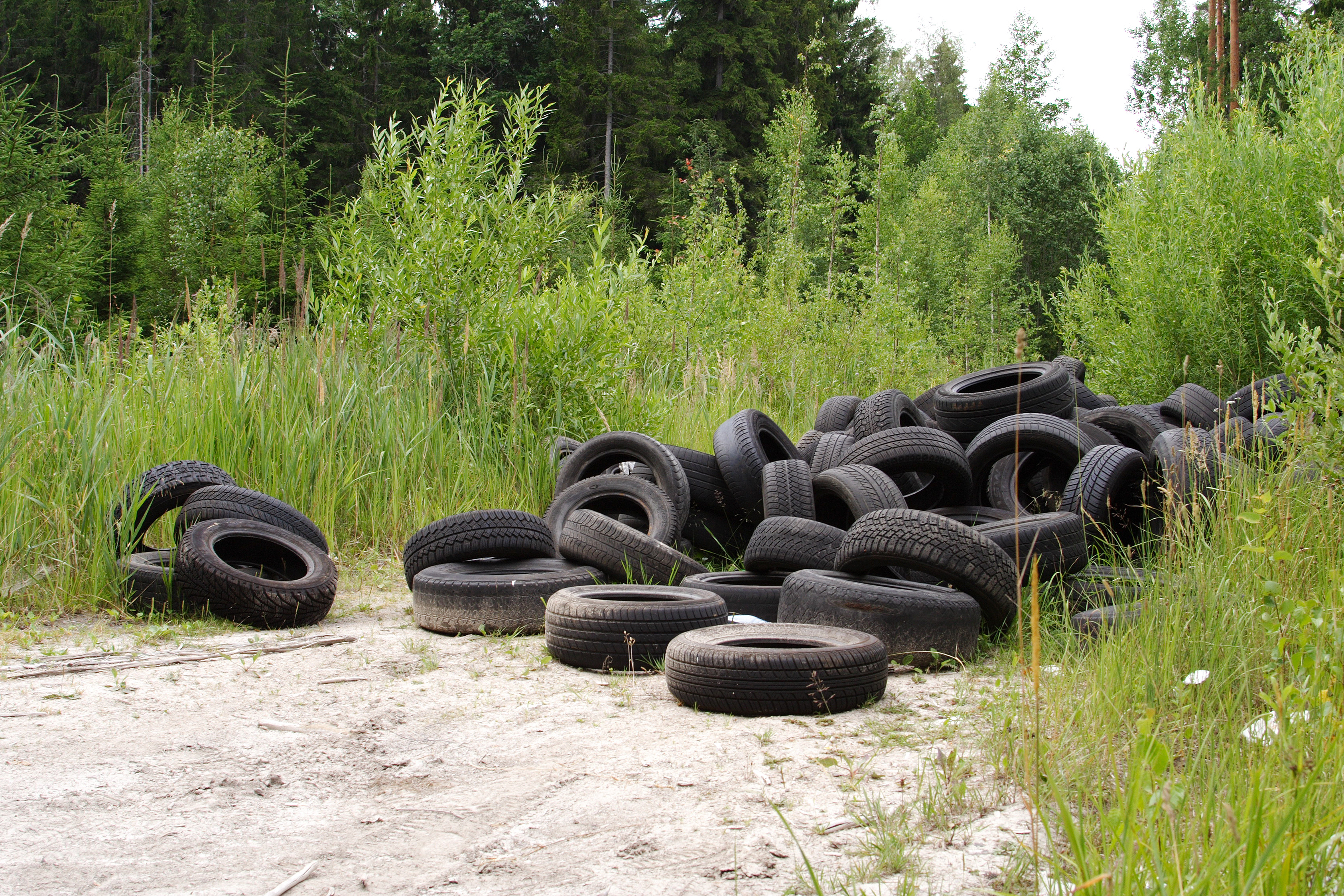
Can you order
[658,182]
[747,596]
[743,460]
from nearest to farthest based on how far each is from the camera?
[747,596], [743,460], [658,182]

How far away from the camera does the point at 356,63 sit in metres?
37.4

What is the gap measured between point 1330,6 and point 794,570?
2657cm

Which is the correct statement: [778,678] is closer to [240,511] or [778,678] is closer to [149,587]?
Result: [240,511]

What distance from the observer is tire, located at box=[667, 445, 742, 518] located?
617cm

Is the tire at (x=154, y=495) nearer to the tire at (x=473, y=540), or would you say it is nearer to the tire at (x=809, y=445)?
the tire at (x=473, y=540)

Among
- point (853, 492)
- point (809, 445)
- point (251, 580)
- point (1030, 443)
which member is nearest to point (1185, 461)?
point (1030, 443)

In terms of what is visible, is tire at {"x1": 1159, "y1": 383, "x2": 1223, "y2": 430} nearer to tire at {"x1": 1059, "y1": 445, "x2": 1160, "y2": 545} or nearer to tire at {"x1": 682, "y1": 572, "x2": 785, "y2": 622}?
tire at {"x1": 1059, "y1": 445, "x2": 1160, "y2": 545}

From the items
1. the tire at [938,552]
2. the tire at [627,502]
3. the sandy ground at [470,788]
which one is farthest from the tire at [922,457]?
the sandy ground at [470,788]

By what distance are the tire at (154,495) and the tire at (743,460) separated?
3.03 meters

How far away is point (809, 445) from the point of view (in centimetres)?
709

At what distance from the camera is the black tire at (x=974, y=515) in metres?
5.60

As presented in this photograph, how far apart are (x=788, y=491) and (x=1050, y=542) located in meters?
1.49

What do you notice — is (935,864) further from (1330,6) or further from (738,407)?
(1330,6)

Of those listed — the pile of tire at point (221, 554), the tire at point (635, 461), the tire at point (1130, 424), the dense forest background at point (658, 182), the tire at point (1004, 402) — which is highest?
the dense forest background at point (658, 182)
